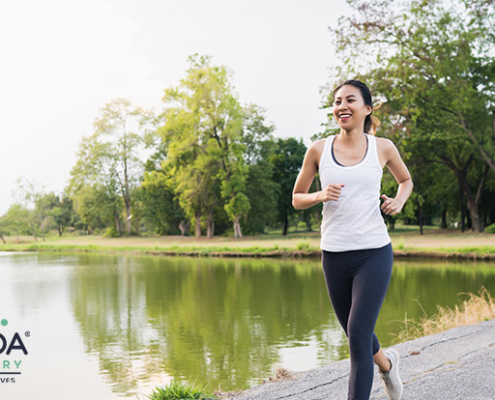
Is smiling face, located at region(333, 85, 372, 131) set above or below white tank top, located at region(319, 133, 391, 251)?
above

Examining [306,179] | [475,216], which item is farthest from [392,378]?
[475,216]

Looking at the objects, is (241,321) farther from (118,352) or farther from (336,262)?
(336,262)

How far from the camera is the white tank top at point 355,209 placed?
304 cm

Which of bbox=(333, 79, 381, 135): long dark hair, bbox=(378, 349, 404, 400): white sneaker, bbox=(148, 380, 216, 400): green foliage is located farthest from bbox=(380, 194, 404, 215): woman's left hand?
bbox=(148, 380, 216, 400): green foliage

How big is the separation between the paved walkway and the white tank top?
5.08ft

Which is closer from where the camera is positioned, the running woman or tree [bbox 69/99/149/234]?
the running woman

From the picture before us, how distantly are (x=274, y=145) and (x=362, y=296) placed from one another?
43874mm

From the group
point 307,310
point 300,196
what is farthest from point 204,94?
point 300,196

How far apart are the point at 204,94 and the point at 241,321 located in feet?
104

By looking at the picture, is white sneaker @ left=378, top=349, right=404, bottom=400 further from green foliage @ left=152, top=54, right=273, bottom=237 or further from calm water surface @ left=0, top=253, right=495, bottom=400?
green foliage @ left=152, top=54, right=273, bottom=237

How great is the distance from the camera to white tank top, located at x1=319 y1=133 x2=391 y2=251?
3043 mm

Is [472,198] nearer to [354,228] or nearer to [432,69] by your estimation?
[432,69]

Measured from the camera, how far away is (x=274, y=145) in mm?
46594

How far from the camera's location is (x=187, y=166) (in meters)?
43.3
